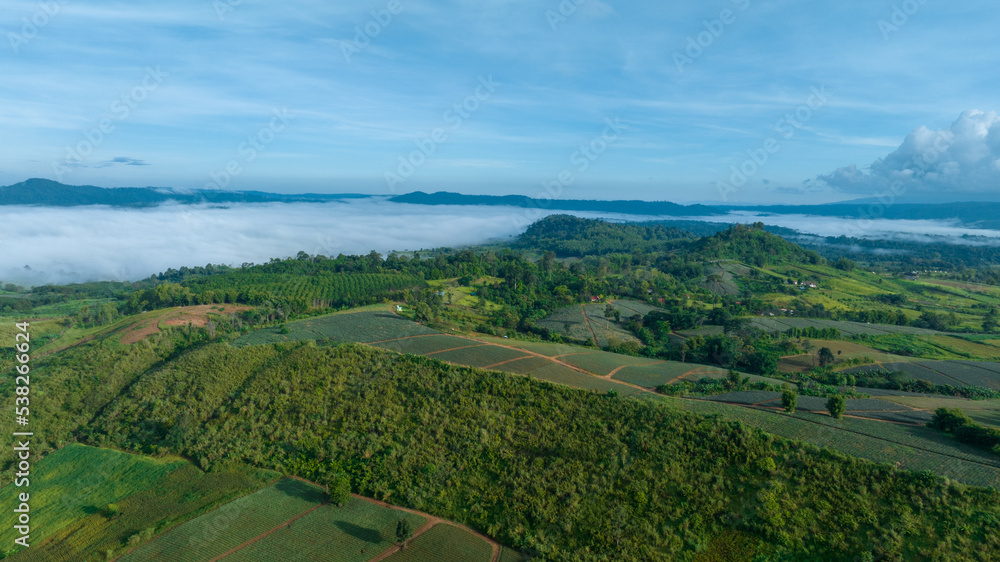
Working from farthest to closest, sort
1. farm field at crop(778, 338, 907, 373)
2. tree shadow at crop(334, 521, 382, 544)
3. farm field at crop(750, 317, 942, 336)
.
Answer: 1. farm field at crop(750, 317, 942, 336)
2. farm field at crop(778, 338, 907, 373)
3. tree shadow at crop(334, 521, 382, 544)

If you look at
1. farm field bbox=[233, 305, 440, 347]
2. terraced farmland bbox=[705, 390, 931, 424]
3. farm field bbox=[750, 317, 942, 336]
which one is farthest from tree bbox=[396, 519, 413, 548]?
farm field bbox=[750, 317, 942, 336]

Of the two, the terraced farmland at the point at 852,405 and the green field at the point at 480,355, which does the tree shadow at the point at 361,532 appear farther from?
the terraced farmland at the point at 852,405

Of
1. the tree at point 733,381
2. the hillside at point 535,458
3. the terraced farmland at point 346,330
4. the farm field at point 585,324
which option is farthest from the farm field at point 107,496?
the farm field at point 585,324

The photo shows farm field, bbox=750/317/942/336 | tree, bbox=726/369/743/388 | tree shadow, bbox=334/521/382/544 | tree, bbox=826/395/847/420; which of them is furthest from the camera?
farm field, bbox=750/317/942/336

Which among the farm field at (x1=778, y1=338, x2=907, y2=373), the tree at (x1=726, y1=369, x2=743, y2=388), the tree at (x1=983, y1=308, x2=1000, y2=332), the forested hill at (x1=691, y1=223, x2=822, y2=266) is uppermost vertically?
the forested hill at (x1=691, y1=223, x2=822, y2=266)

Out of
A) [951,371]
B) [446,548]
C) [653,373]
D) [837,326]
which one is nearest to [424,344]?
[653,373]

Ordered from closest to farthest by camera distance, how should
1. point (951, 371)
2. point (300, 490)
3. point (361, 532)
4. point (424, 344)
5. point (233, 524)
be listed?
point (361, 532), point (233, 524), point (300, 490), point (424, 344), point (951, 371)

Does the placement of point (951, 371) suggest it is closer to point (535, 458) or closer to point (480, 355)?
point (480, 355)

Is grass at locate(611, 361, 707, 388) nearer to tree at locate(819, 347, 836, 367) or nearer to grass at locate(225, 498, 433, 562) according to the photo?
tree at locate(819, 347, 836, 367)
